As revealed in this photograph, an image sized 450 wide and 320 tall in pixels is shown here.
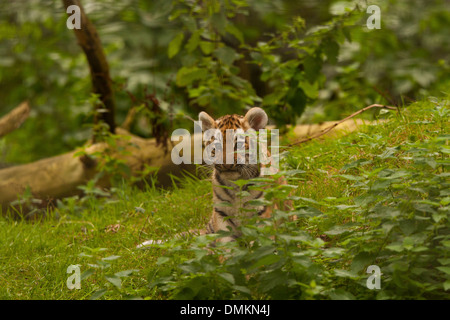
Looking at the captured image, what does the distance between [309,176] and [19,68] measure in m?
6.51

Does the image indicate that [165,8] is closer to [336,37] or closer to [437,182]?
[336,37]

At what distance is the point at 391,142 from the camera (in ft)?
15.1

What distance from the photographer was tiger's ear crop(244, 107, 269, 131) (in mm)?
3885

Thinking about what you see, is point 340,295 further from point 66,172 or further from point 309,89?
point 66,172

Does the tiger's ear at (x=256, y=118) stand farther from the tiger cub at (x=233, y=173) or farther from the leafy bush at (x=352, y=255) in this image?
the leafy bush at (x=352, y=255)

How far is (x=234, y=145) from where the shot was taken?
3809 mm

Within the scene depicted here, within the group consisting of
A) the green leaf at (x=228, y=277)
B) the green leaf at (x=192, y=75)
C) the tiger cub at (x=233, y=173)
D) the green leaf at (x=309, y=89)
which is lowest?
the green leaf at (x=228, y=277)

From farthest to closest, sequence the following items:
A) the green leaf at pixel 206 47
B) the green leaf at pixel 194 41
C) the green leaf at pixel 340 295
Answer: the green leaf at pixel 206 47, the green leaf at pixel 194 41, the green leaf at pixel 340 295

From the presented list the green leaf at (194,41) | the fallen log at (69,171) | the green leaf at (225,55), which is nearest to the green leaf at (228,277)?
the green leaf at (225,55)

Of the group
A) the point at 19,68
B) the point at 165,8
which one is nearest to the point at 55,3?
the point at 19,68

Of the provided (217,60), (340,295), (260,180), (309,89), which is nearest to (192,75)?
(217,60)

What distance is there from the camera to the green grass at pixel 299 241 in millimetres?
2816

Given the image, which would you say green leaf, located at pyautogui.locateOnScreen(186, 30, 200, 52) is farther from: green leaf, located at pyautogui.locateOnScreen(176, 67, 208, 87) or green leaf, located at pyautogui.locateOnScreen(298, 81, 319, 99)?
green leaf, located at pyautogui.locateOnScreen(298, 81, 319, 99)

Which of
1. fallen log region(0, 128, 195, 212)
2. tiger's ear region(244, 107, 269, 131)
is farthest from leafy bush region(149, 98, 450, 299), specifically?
fallen log region(0, 128, 195, 212)
